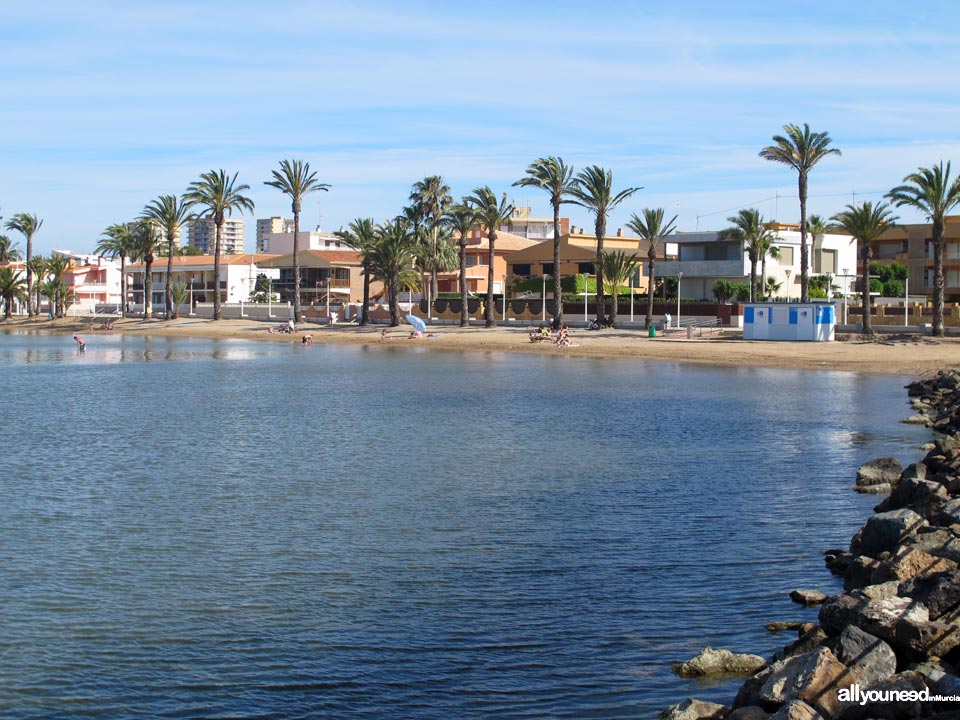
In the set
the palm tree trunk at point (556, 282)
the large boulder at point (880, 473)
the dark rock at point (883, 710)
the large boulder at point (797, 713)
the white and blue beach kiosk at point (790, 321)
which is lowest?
the dark rock at point (883, 710)

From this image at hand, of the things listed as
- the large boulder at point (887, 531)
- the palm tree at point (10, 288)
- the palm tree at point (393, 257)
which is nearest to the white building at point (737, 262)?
the palm tree at point (393, 257)

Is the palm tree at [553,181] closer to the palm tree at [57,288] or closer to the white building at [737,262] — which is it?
the white building at [737,262]

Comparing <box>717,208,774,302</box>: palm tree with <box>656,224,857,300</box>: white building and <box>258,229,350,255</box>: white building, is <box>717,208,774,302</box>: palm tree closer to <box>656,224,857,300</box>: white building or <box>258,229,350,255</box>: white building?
<box>656,224,857,300</box>: white building

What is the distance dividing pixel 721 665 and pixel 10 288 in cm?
11233

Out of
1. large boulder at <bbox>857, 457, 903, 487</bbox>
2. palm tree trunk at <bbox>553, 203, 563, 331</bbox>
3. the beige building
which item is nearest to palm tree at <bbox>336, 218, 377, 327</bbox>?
palm tree trunk at <bbox>553, 203, 563, 331</bbox>

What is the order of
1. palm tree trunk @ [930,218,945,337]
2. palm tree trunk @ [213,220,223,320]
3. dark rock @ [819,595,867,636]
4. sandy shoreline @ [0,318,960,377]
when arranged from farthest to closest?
palm tree trunk @ [213,220,223,320]
palm tree trunk @ [930,218,945,337]
sandy shoreline @ [0,318,960,377]
dark rock @ [819,595,867,636]

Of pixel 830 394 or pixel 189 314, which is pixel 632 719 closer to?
pixel 830 394

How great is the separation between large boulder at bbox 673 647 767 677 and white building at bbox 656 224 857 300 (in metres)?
69.7

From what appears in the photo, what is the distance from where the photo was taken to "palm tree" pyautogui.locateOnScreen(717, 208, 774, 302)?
74188mm

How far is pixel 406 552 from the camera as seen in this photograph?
15422 mm

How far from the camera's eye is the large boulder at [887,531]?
13.7m

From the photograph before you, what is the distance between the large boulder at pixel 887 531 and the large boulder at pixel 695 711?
5.26 meters

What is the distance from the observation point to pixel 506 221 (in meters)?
80.2

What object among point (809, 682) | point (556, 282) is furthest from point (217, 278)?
point (809, 682)
